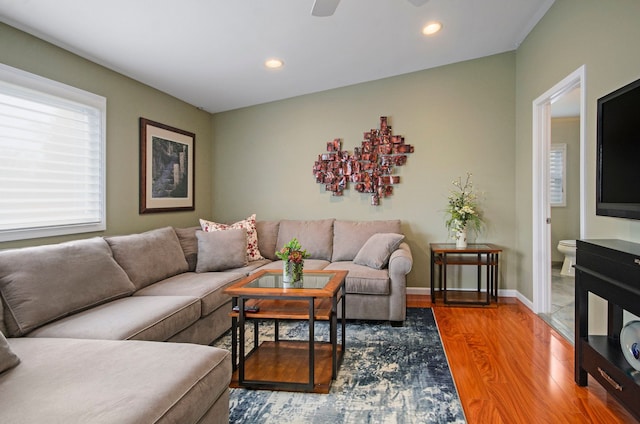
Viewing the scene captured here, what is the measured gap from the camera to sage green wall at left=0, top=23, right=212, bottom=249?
2498 mm

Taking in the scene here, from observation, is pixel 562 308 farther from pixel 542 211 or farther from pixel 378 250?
pixel 378 250

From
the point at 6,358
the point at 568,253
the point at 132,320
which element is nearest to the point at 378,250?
the point at 132,320

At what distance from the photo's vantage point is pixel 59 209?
278cm

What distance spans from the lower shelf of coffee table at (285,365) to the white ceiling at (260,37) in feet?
7.64

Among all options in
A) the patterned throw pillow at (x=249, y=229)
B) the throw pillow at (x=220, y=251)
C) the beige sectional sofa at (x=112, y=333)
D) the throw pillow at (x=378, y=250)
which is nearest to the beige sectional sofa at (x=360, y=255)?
the throw pillow at (x=378, y=250)

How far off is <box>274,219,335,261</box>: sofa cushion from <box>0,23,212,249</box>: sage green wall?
1.13 meters

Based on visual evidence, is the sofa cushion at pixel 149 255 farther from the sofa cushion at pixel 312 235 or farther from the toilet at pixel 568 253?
the toilet at pixel 568 253

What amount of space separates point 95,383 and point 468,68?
176 inches

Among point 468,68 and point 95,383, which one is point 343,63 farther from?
point 95,383

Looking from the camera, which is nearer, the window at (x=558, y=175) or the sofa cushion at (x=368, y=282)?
the sofa cushion at (x=368, y=282)

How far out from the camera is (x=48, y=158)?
269cm

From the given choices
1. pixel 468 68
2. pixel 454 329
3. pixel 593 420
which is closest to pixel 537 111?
pixel 468 68

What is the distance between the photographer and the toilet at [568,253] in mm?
5078

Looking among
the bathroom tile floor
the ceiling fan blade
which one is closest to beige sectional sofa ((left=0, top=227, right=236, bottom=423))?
the ceiling fan blade
